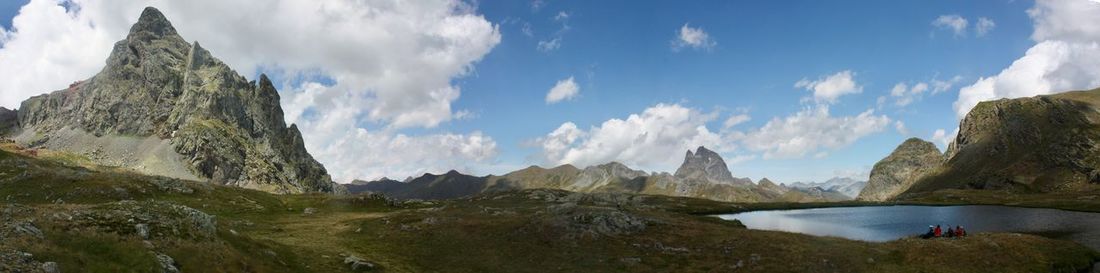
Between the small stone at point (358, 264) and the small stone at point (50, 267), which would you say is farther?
the small stone at point (358, 264)

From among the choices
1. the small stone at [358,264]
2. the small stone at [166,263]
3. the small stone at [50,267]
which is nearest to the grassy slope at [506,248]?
the small stone at [50,267]

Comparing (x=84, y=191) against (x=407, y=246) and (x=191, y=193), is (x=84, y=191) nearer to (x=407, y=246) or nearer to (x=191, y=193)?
(x=191, y=193)

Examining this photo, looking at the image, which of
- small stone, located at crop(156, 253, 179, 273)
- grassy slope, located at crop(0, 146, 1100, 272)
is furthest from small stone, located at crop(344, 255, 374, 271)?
small stone, located at crop(156, 253, 179, 273)

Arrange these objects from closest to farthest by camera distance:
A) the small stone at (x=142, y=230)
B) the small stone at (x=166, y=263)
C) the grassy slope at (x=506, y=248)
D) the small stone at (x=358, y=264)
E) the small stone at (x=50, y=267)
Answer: the small stone at (x=50, y=267) → the small stone at (x=166, y=263) → the grassy slope at (x=506, y=248) → the small stone at (x=142, y=230) → the small stone at (x=358, y=264)

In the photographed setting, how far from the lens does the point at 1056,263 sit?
167 ft

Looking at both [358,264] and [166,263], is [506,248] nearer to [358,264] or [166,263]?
[358,264]

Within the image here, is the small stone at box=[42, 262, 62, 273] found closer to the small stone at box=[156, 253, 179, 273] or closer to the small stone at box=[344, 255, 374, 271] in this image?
the small stone at box=[156, 253, 179, 273]

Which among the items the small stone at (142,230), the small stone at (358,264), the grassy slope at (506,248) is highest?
the small stone at (142,230)

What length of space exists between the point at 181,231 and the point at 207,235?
176cm

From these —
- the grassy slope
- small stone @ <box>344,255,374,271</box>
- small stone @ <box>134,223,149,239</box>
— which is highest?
small stone @ <box>134,223,149,239</box>

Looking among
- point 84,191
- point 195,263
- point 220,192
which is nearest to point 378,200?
point 220,192

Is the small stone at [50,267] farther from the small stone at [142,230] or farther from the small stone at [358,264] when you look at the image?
the small stone at [358,264]

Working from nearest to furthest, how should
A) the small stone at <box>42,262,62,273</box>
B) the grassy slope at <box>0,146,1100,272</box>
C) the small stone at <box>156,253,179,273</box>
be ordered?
the small stone at <box>42,262,62,273</box> < the small stone at <box>156,253,179,273</box> < the grassy slope at <box>0,146,1100,272</box>

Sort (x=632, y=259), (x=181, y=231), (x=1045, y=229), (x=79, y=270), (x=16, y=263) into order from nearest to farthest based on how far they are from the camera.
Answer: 1. (x=16, y=263)
2. (x=79, y=270)
3. (x=181, y=231)
4. (x=632, y=259)
5. (x=1045, y=229)
